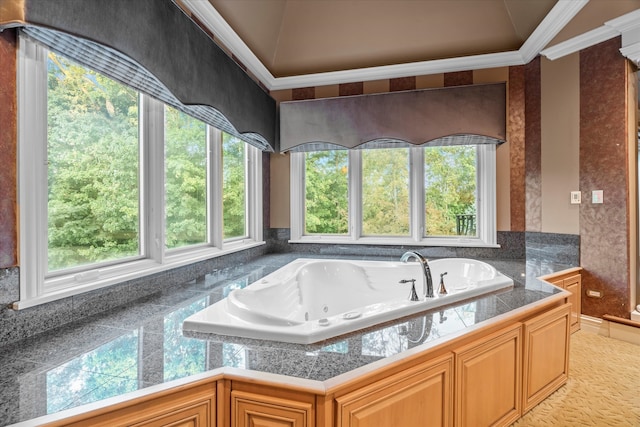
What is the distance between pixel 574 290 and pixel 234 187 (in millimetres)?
3052

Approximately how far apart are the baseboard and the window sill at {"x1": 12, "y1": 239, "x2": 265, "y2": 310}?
3.13m

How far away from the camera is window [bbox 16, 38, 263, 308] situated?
1262mm

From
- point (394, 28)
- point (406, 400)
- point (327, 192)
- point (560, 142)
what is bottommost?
point (406, 400)

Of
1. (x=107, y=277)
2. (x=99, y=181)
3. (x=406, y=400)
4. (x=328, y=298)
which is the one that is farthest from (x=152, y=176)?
(x=406, y=400)

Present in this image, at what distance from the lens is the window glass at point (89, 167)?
140cm

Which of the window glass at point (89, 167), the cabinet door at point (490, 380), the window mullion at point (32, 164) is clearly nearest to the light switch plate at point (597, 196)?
the cabinet door at point (490, 380)

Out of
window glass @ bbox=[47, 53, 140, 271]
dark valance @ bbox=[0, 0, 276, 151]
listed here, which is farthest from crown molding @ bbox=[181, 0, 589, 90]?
window glass @ bbox=[47, 53, 140, 271]

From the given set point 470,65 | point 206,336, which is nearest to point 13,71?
point 206,336

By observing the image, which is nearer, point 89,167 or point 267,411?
point 267,411

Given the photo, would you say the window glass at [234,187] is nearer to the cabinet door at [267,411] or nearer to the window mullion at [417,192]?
the window mullion at [417,192]

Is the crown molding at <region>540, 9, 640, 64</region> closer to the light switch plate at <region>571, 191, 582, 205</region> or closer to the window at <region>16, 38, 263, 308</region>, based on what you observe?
the light switch plate at <region>571, 191, 582, 205</region>

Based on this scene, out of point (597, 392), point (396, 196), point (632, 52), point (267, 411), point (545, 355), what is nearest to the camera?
point (267, 411)

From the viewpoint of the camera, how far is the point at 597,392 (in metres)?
1.87

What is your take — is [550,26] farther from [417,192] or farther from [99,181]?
[99,181]
